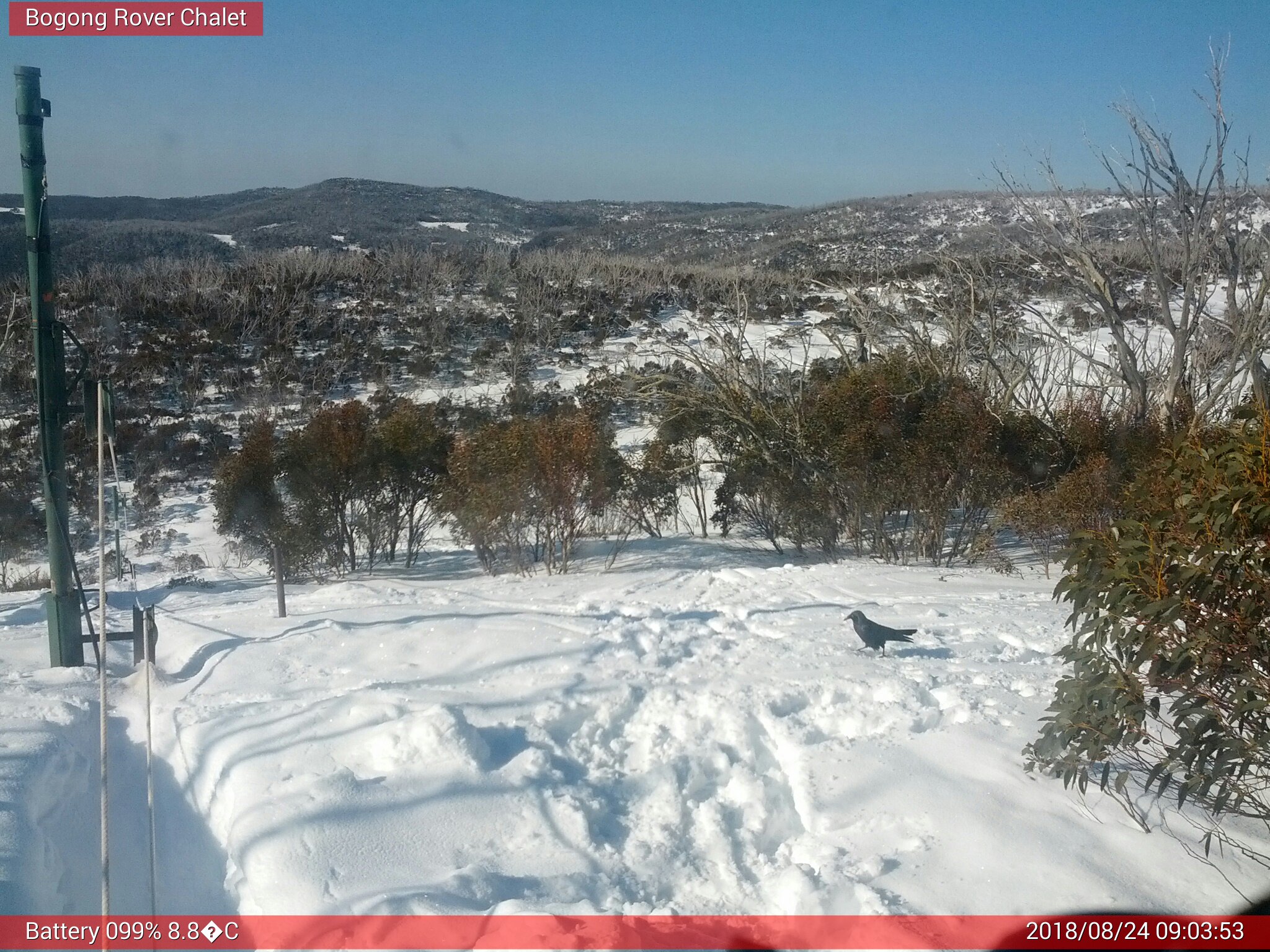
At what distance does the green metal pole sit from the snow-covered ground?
1.15ft

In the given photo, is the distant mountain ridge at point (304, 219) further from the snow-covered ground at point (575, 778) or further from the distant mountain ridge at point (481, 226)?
the snow-covered ground at point (575, 778)

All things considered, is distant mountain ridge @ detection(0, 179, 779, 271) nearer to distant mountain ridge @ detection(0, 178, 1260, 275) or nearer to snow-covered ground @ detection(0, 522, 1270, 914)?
distant mountain ridge @ detection(0, 178, 1260, 275)

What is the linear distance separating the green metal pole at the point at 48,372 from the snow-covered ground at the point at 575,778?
350 mm

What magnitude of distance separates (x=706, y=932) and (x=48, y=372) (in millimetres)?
4955

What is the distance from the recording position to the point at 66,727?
4617 mm

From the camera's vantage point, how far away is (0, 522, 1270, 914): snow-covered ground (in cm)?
322

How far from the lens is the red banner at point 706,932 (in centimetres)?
280

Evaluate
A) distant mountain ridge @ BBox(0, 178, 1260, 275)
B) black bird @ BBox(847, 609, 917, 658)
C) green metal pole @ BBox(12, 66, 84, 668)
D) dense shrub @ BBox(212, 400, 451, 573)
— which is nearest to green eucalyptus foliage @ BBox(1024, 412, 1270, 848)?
black bird @ BBox(847, 609, 917, 658)

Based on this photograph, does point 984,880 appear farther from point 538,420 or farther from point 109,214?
point 109,214

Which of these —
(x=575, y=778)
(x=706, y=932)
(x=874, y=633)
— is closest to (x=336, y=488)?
(x=874, y=633)

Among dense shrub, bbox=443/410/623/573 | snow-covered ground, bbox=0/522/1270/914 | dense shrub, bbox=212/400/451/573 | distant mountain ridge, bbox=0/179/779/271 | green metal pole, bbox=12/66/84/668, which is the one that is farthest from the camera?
distant mountain ridge, bbox=0/179/779/271

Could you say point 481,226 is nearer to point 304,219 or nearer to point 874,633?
point 304,219

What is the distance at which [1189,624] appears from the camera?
289 centimetres

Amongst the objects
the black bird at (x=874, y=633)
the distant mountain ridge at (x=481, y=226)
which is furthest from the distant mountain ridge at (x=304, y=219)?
the black bird at (x=874, y=633)
